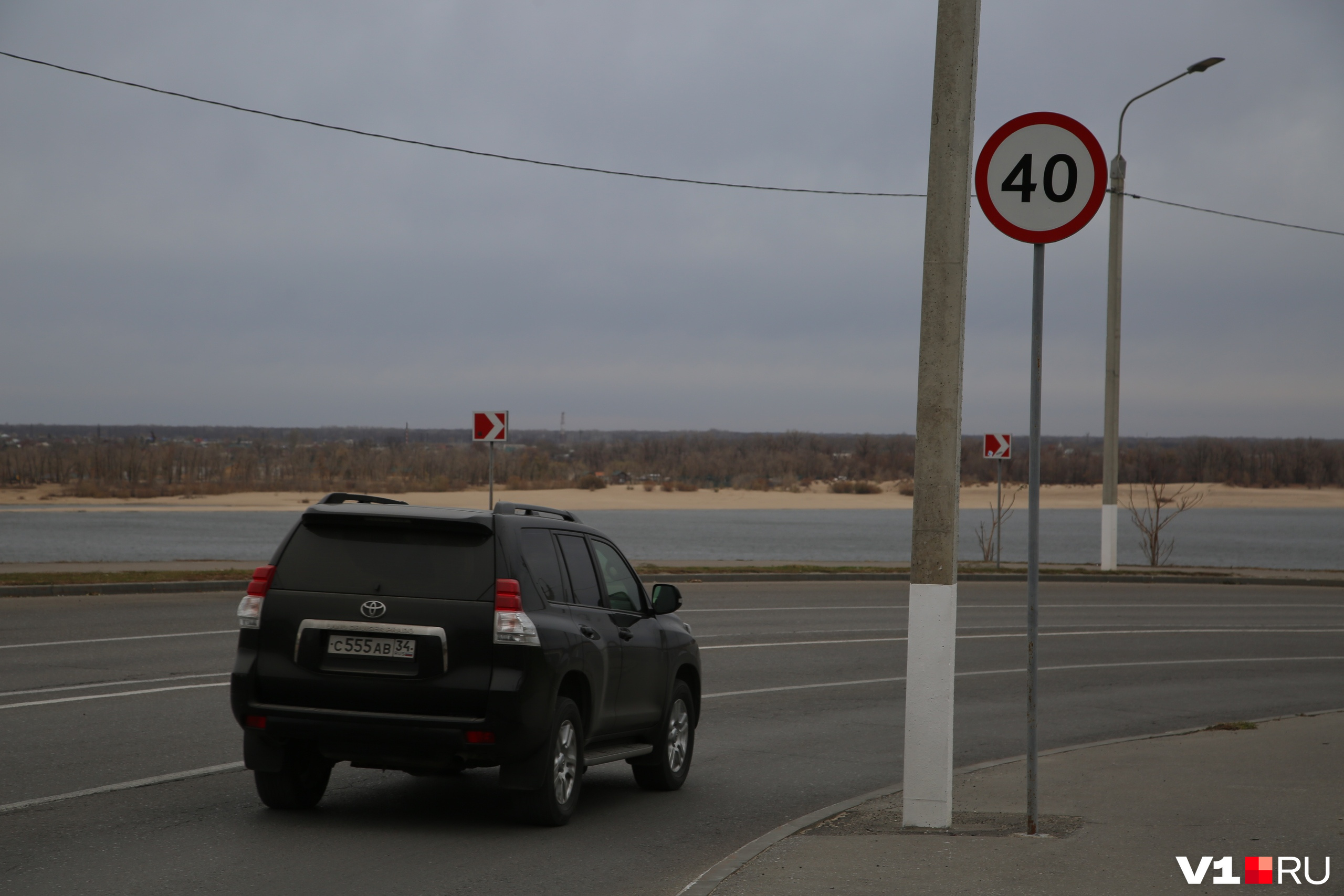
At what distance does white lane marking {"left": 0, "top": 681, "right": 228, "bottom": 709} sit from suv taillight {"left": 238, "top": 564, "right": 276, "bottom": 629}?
186 inches

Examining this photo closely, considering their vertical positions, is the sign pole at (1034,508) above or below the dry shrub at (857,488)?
above

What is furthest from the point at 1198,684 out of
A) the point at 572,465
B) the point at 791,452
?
the point at 791,452

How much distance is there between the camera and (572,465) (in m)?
121

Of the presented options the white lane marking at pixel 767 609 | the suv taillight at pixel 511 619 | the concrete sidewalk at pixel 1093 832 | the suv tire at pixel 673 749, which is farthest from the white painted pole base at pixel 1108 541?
the suv taillight at pixel 511 619

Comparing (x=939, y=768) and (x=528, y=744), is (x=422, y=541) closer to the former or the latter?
(x=528, y=744)

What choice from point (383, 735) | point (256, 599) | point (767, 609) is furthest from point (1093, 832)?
point (767, 609)

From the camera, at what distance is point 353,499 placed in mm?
8141

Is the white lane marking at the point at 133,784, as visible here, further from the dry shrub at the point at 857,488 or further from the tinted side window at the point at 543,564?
the dry shrub at the point at 857,488

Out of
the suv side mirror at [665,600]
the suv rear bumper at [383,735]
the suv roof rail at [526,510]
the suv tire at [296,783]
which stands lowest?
the suv tire at [296,783]

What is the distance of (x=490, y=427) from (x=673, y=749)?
1869cm

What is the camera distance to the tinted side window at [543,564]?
7.44 meters

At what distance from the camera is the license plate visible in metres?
6.94

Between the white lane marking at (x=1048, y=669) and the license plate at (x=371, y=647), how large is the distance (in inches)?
223

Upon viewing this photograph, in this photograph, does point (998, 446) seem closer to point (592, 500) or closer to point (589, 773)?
point (589, 773)
